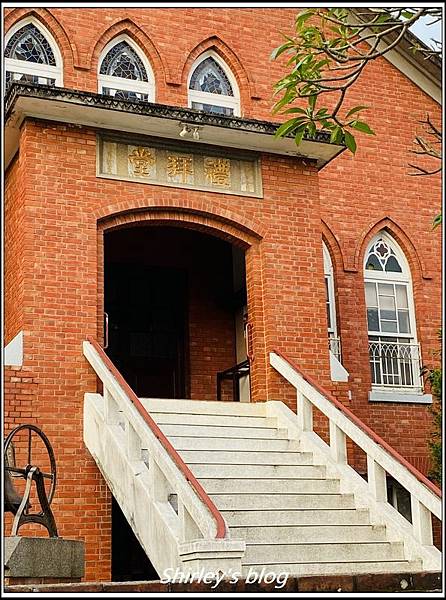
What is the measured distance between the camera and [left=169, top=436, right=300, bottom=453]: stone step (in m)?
10.9

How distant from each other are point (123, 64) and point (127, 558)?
7.97 meters

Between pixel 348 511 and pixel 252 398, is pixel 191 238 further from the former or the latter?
pixel 348 511

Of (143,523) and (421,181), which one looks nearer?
(143,523)

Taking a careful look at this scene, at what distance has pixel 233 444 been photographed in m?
11.2

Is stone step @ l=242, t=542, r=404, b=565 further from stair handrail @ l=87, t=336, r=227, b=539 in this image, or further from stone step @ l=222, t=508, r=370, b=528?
stair handrail @ l=87, t=336, r=227, b=539

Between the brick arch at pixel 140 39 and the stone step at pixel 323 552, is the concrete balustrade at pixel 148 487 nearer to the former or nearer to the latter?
the stone step at pixel 323 552

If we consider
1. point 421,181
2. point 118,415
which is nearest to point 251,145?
point 118,415

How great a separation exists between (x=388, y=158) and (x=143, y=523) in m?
10.6

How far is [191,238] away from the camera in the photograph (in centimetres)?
1566

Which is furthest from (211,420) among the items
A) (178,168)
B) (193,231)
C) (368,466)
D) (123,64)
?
(123,64)

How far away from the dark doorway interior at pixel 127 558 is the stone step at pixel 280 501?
13.2ft

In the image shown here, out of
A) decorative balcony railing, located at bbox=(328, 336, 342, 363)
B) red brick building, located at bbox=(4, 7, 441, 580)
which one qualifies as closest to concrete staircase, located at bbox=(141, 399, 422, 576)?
red brick building, located at bbox=(4, 7, 441, 580)

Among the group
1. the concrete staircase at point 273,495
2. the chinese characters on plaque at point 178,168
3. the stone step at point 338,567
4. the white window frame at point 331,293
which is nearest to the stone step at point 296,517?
the concrete staircase at point 273,495

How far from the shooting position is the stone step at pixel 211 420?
37.6 feet
